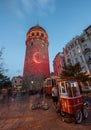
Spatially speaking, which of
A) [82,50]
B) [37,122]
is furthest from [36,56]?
[37,122]

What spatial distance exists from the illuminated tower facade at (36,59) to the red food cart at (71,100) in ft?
76.5

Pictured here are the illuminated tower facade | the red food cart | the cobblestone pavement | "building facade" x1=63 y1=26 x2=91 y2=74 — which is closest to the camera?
the cobblestone pavement

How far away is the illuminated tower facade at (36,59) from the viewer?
29.9 metres

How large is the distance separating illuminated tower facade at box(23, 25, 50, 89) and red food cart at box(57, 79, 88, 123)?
2332 cm

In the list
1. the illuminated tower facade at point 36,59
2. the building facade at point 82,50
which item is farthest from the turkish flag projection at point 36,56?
the building facade at point 82,50

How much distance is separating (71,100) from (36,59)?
2687 centimetres

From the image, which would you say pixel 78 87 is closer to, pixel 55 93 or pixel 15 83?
pixel 55 93

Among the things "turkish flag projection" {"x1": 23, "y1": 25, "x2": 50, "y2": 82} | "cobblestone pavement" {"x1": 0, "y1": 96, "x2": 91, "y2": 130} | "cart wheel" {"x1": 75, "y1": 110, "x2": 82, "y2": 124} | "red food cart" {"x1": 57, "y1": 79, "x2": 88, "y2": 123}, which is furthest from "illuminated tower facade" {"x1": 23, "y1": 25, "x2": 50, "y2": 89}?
"cart wheel" {"x1": 75, "y1": 110, "x2": 82, "y2": 124}

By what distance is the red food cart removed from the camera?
5.47 metres

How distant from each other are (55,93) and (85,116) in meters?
2.70

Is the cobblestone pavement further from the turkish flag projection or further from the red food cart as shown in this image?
the turkish flag projection

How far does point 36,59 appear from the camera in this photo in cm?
3150

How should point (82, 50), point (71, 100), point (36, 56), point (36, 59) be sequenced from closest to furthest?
1. point (71, 100)
2. point (82, 50)
3. point (36, 59)
4. point (36, 56)

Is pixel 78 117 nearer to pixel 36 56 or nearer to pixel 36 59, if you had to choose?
pixel 36 59
